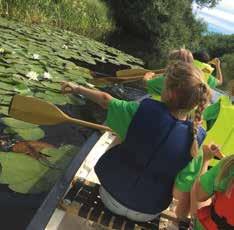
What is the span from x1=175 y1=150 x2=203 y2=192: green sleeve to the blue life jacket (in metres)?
0.03

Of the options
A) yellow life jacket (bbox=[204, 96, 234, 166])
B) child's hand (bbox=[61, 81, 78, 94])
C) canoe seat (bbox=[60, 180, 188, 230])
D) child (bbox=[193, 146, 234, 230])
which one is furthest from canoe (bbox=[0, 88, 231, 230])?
yellow life jacket (bbox=[204, 96, 234, 166])

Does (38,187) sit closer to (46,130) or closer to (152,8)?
(46,130)

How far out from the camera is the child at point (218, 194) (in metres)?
2.11

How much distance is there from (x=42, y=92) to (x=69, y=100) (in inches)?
15.5

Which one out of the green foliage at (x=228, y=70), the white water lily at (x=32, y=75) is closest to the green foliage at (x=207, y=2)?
the green foliage at (x=228, y=70)

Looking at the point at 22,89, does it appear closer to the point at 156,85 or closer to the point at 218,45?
the point at 156,85

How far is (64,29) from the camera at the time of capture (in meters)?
13.4

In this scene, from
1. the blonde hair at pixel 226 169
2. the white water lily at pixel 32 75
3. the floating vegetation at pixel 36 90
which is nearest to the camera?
the blonde hair at pixel 226 169

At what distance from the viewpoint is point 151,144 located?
250 cm

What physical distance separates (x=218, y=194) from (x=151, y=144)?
47 centimetres

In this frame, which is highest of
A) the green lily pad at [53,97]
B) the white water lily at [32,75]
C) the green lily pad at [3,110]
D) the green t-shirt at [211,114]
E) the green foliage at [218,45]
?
the green t-shirt at [211,114]

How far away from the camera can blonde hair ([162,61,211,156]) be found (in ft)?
7.66

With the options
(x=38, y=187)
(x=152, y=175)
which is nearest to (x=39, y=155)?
(x=38, y=187)

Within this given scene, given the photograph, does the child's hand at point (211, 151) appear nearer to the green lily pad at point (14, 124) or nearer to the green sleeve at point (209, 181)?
the green sleeve at point (209, 181)
